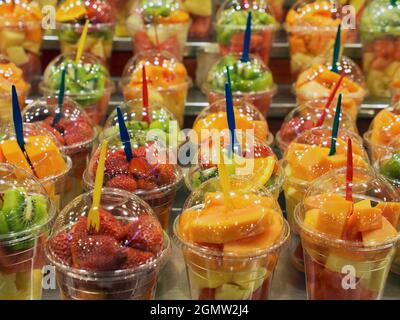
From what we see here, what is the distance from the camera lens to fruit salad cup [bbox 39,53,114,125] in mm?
3168

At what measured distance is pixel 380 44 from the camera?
3.60m

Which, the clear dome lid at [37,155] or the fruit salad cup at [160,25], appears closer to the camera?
the clear dome lid at [37,155]

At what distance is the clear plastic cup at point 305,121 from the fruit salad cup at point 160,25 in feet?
3.40

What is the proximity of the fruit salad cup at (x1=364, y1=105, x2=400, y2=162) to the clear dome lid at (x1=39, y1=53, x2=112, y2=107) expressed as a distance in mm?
1299

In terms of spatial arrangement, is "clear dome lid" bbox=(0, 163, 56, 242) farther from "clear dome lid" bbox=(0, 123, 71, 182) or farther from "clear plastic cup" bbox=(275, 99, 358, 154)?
"clear plastic cup" bbox=(275, 99, 358, 154)

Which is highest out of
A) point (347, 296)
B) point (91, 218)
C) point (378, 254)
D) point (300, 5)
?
point (300, 5)

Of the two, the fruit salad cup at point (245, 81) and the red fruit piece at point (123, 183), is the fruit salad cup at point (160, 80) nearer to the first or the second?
the fruit salad cup at point (245, 81)

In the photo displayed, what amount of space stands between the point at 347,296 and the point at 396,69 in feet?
6.90

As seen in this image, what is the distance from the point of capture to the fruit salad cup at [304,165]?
2.19 metres

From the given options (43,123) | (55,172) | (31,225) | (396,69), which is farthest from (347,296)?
(396,69)

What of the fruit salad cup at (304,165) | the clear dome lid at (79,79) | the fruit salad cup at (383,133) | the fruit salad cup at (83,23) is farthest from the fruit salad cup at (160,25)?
the fruit salad cup at (304,165)

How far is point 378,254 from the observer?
5.75 ft
